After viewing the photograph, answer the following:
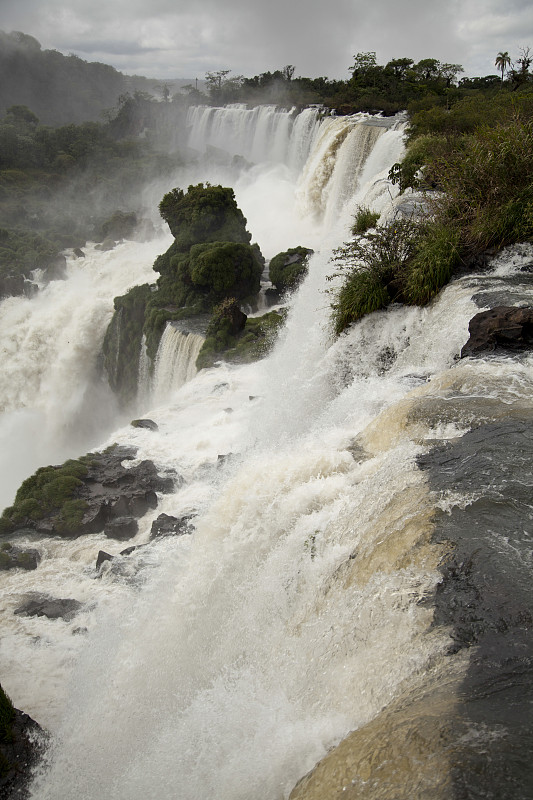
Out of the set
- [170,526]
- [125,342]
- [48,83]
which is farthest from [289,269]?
[48,83]

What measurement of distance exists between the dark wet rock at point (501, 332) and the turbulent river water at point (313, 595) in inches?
16.3

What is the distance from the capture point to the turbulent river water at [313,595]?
3623mm

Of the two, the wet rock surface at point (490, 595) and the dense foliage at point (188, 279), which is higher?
the dense foliage at point (188, 279)

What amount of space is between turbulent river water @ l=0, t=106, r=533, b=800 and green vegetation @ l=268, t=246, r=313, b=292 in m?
8.60

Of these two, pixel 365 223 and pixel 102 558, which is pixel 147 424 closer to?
pixel 102 558

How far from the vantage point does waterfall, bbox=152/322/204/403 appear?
18.2 m

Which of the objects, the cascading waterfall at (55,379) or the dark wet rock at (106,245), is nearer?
the cascading waterfall at (55,379)

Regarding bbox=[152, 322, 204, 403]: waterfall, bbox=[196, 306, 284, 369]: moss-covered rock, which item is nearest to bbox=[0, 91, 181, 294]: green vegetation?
bbox=[152, 322, 204, 403]: waterfall

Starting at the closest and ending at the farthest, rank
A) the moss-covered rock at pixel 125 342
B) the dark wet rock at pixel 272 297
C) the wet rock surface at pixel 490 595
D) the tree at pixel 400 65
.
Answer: the wet rock surface at pixel 490 595 → the moss-covered rock at pixel 125 342 → the dark wet rock at pixel 272 297 → the tree at pixel 400 65

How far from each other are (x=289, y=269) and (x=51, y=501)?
13.8 metres

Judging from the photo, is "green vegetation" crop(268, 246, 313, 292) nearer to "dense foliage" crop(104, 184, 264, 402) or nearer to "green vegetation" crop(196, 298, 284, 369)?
"dense foliage" crop(104, 184, 264, 402)

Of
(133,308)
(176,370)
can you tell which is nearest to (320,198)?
(133,308)

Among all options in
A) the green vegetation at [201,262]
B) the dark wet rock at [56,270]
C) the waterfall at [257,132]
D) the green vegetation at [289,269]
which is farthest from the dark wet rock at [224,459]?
the waterfall at [257,132]

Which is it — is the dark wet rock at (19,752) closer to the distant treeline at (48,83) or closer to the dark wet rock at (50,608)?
the dark wet rock at (50,608)
